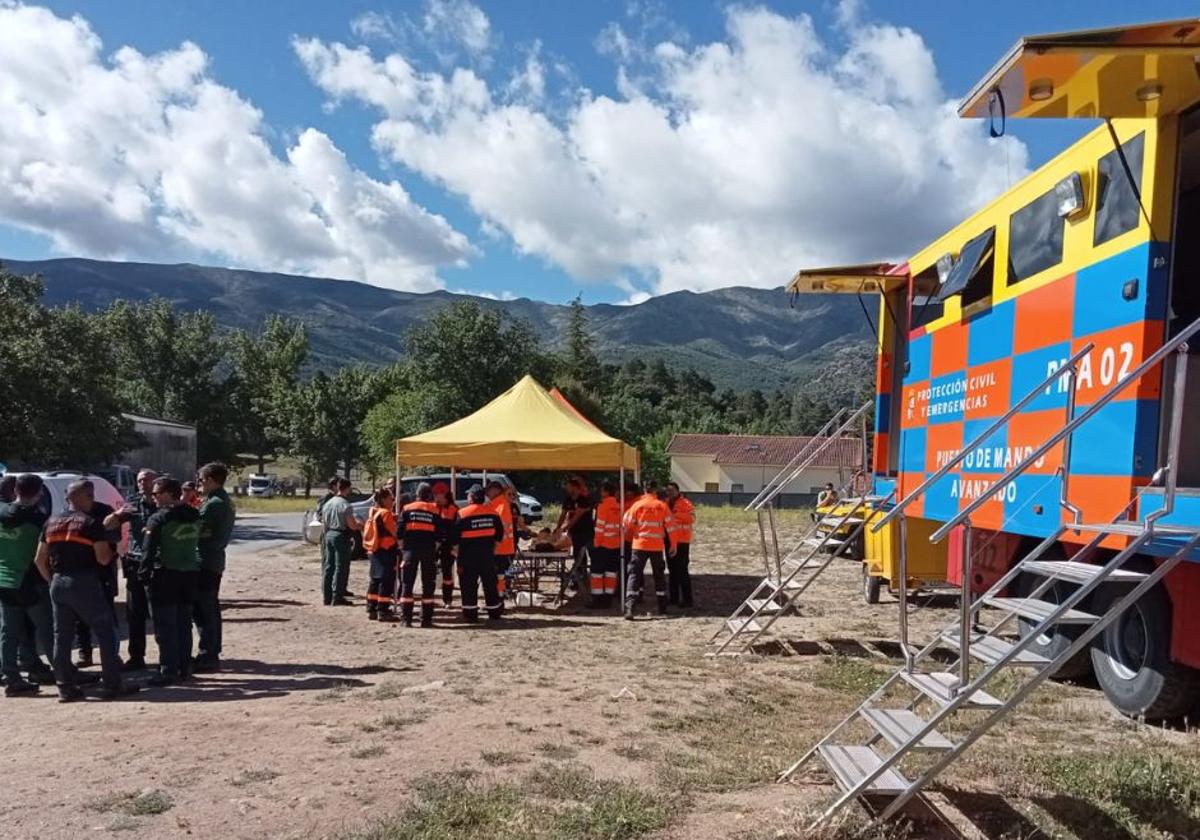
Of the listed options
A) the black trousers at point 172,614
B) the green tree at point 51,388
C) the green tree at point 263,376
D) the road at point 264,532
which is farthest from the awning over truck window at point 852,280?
the green tree at point 263,376

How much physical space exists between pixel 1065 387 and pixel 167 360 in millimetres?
70536

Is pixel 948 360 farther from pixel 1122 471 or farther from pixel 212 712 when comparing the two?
pixel 212 712

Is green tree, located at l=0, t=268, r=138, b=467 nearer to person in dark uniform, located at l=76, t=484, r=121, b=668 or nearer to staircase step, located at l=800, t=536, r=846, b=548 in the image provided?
person in dark uniform, located at l=76, t=484, r=121, b=668

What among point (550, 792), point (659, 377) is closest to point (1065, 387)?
point (550, 792)

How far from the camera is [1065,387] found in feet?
19.5

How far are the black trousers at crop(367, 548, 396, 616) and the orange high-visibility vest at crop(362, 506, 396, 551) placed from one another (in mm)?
67

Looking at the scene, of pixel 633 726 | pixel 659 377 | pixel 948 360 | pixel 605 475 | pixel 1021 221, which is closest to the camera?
pixel 633 726

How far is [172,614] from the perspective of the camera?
24.8ft

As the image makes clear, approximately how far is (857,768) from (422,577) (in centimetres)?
685

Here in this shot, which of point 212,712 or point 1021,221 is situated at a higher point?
point 1021,221

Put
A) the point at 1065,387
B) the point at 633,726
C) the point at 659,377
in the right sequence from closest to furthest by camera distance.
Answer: the point at 1065,387 → the point at 633,726 → the point at 659,377

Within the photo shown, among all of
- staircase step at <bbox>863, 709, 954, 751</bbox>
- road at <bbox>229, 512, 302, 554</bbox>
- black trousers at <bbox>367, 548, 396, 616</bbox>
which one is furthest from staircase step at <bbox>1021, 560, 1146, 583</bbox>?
road at <bbox>229, 512, 302, 554</bbox>

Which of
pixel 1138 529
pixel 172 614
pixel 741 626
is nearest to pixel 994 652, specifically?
pixel 1138 529

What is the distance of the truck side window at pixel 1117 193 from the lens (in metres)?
5.37
